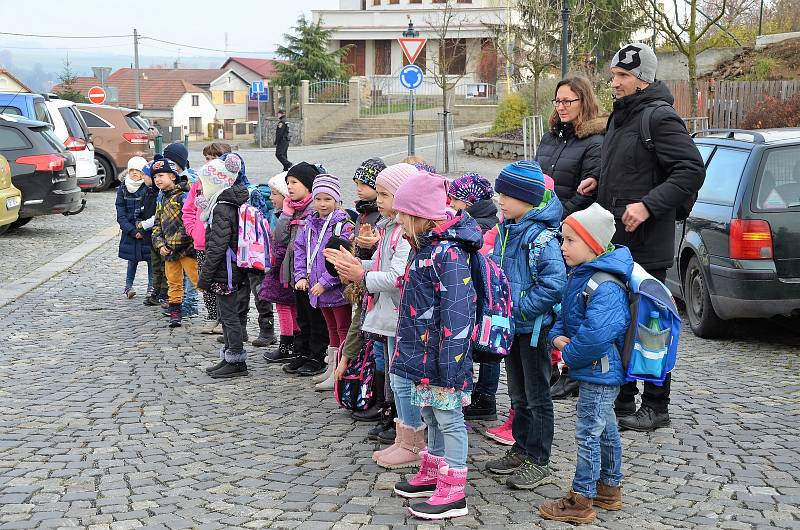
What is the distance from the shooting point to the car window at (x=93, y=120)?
24548mm

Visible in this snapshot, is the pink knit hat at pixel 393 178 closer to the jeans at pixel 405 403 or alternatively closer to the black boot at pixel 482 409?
the jeans at pixel 405 403

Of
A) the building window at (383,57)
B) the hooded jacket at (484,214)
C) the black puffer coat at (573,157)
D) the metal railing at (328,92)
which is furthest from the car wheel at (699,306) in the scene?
the building window at (383,57)

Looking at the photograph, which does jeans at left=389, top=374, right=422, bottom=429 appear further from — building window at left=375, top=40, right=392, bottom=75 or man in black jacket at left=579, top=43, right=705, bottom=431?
building window at left=375, top=40, right=392, bottom=75

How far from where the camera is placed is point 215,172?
7422 millimetres

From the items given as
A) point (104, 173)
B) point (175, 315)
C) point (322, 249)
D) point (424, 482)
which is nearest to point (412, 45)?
point (104, 173)

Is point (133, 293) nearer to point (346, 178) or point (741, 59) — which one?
point (346, 178)

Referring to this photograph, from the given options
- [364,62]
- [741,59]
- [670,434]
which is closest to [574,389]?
[670,434]

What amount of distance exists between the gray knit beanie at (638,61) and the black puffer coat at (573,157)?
51cm

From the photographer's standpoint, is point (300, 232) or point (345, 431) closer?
point (345, 431)

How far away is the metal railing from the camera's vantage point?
1741 inches

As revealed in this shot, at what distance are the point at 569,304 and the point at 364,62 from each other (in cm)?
5799

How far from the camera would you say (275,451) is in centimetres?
576

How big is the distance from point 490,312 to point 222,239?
3034 millimetres

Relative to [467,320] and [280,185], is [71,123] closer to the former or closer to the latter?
[280,185]
